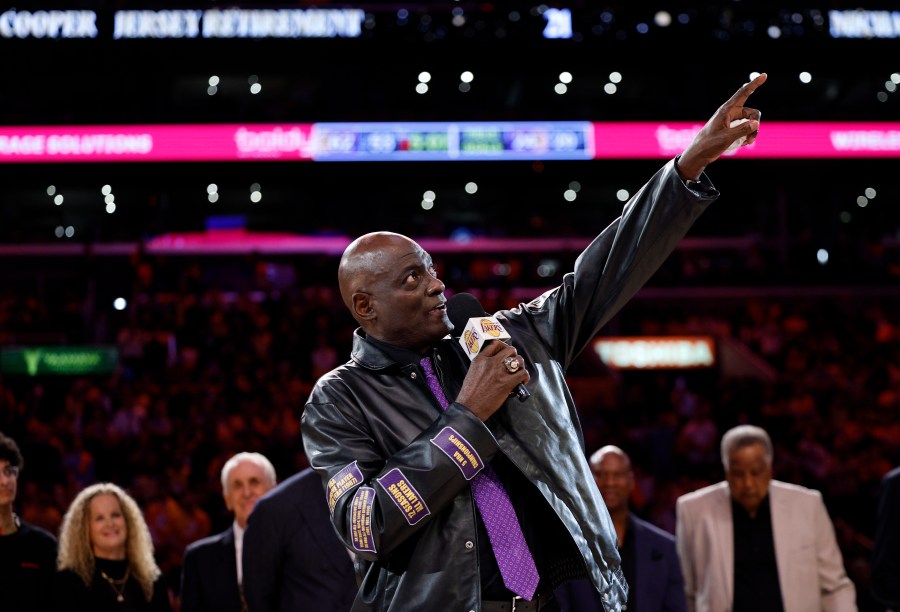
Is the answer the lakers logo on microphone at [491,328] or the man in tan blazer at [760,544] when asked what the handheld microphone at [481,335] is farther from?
the man in tan blazer at [760,544]

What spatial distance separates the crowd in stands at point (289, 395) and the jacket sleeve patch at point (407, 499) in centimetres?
541

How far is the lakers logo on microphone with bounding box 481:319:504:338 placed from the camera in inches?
77.7

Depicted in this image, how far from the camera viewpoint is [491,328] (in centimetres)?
199

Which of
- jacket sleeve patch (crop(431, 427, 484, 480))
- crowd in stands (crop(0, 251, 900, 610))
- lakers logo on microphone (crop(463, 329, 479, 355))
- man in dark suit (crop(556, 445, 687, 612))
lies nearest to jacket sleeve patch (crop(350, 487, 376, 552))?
jacket sleeve patch (crop(431, 427, 484, 480))

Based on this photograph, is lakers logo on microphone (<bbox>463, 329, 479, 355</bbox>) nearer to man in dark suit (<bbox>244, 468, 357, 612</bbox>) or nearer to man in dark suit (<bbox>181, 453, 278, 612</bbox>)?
man in dark suit (<bbox>244, 468, 357, 612</bbox>)

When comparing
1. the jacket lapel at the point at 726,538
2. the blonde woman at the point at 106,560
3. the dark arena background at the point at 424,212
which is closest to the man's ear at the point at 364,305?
the blonde woman at the point at 106,560

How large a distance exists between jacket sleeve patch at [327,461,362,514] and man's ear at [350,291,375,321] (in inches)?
14.2

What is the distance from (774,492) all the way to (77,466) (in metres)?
6.96

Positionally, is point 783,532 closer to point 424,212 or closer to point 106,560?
point 106,560

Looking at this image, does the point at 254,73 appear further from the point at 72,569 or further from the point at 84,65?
the point at 72,569

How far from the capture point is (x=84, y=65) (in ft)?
56.7

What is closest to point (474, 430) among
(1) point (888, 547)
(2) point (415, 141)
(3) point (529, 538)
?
(3) point (529, 538)

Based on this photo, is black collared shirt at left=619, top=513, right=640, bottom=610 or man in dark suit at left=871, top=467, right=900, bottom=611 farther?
man in dark suit at left=871, top=467, right=900, bottom=611

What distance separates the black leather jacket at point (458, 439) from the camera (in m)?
1.88
